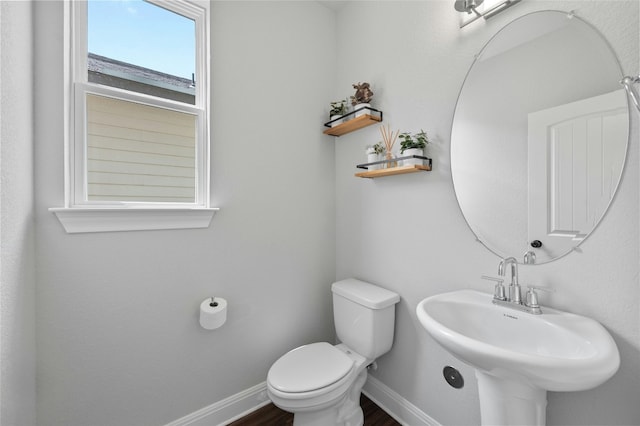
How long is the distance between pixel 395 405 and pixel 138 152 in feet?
6.55

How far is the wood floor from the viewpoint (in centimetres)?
156

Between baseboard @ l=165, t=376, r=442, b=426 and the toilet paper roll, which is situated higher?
the toilet paper roll

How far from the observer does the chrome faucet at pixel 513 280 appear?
105cm

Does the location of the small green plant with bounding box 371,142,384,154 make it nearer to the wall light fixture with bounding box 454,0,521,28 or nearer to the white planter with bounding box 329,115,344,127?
the white planter with bounding box 329,115,344,127

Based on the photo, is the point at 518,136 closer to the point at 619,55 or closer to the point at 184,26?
the point at 619,55

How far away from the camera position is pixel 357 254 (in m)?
1.85

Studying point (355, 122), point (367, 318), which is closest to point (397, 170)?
point (355, 122)

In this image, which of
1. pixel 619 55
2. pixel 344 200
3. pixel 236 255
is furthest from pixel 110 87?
pixel 619 55

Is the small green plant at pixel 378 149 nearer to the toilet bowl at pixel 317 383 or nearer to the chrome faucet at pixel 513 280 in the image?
the chrome faucet at pixel 513 280

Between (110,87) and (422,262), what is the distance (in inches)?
69.9

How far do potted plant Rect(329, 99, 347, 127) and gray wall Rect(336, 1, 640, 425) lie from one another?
155mm

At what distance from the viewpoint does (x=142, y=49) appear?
1391 millimetres

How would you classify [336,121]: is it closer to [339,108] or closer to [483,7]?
[339,108]

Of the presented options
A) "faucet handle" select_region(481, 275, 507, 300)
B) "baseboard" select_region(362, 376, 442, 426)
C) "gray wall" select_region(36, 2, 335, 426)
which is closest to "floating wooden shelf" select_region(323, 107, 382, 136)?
"gray wall" select_region(36, 2, 335, 426)
